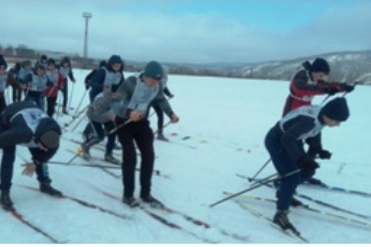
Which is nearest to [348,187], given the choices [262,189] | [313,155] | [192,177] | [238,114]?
[262,189]

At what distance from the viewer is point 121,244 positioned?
4.23m

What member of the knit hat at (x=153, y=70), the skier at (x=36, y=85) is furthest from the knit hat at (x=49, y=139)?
the skier at (x=36, y=85)

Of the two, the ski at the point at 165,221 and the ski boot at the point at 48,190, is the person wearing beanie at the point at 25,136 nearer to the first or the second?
the ski boot at the point at 48,190

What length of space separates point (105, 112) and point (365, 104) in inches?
717

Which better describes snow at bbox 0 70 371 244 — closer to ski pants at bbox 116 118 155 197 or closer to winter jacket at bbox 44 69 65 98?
ski pants at bbox 116 118 155 197

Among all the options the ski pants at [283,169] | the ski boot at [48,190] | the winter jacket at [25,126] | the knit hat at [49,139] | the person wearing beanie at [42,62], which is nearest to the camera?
the winter jacket at [25,126]

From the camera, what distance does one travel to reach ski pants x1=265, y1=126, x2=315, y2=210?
477 cm

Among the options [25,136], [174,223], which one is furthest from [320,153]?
[25,136]

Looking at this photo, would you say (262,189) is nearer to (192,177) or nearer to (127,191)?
(192,177)

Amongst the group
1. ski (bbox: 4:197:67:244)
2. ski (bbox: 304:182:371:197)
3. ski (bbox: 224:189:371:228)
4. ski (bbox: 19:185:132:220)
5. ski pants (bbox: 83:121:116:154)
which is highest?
ski pants (bbox: 83:121:116:154)

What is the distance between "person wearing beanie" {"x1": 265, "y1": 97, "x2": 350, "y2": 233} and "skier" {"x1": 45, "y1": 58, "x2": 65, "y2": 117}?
6859 millimetres

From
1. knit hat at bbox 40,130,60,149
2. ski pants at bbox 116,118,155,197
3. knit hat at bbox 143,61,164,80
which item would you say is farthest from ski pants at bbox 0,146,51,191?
knit hat at bbox 143,61,164,80

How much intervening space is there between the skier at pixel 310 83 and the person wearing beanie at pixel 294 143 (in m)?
0.94

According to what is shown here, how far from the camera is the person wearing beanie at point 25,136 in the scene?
14.8ft
